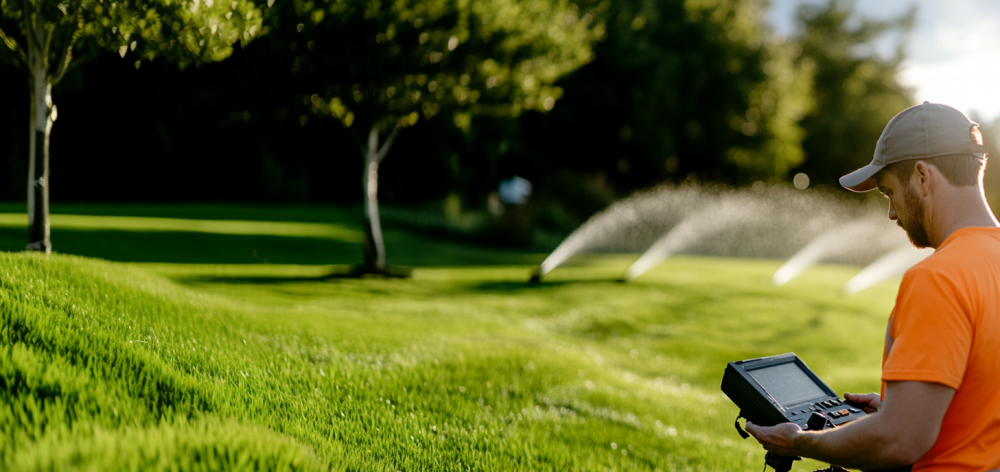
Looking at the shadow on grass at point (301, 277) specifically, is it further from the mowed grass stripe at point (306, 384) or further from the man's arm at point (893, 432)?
the man's arm at point (893, 432)

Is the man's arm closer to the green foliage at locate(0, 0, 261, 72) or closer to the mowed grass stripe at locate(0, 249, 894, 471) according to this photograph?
the mowed grass stripe at locate(0, 249, 894, 471)

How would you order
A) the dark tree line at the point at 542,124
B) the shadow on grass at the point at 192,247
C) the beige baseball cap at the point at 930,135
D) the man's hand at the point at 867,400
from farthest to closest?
the dark tree line at the point at 542,124, the shadow on grass at the point at 192,247, the man's hand at the point at 867,400, the beige baseball cap at the point at 930,135

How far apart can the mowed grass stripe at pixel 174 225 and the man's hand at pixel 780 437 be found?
3.88m

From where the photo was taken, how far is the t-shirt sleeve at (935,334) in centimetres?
195

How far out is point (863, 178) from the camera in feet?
7.94

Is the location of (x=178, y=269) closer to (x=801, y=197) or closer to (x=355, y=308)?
(x=355, y=308)

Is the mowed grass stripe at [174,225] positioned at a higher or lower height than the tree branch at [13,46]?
lower

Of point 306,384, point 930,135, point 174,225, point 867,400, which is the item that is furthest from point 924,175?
point 174,225

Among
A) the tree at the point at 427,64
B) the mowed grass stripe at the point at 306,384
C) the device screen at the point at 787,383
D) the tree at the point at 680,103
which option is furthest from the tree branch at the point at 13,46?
the tree at the point at 680,103

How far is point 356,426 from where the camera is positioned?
3.61m

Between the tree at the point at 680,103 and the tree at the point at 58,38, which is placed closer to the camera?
the tree at the point at 58,38

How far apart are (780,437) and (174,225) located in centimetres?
414

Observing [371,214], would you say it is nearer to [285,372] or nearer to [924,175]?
[285,372]

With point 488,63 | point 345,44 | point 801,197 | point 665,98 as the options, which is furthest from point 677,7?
point 345,44
